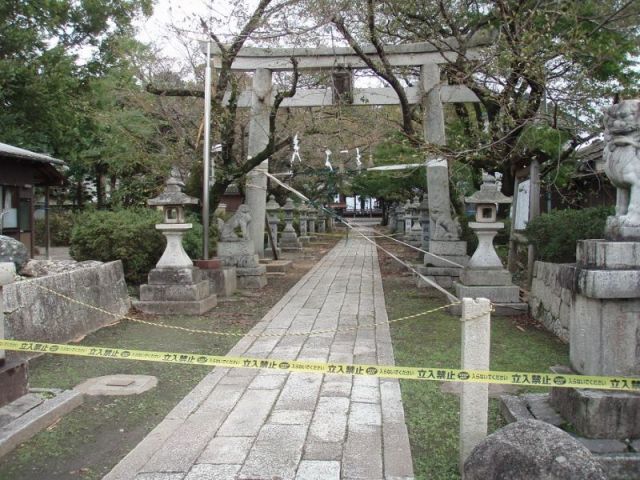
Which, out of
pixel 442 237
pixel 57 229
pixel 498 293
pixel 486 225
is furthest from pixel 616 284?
pixel 57 229

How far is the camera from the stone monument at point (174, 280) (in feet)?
28.7

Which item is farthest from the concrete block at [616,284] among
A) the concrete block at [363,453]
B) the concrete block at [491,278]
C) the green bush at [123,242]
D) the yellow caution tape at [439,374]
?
the green bush at [123,242]

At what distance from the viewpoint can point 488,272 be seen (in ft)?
29.3

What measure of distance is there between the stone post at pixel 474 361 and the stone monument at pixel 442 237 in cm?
841

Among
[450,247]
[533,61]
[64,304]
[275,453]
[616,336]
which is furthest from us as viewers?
[450,247]

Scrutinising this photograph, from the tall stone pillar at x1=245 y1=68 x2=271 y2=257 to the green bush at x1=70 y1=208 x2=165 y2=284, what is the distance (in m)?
3.48

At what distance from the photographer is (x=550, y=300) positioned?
7.80 meters

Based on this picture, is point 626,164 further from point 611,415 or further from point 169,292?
point 169,292

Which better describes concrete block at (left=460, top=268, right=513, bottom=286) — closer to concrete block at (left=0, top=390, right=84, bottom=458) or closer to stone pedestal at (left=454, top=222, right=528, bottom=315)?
stone pedestal at (left=454, top=222, right=528, bottom=315)

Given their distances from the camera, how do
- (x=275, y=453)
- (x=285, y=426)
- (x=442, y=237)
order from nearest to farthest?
(x=275, y=453)
(x=285, y=426)
(x=442, y=237)

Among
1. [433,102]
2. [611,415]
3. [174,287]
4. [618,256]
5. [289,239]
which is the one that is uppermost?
[433,102]

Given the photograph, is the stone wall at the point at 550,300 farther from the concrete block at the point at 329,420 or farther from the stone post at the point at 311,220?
the stone post at the point at 311,220

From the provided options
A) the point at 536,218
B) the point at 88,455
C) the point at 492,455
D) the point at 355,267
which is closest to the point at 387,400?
the point at 492,455

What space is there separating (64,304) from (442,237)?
797 cm
